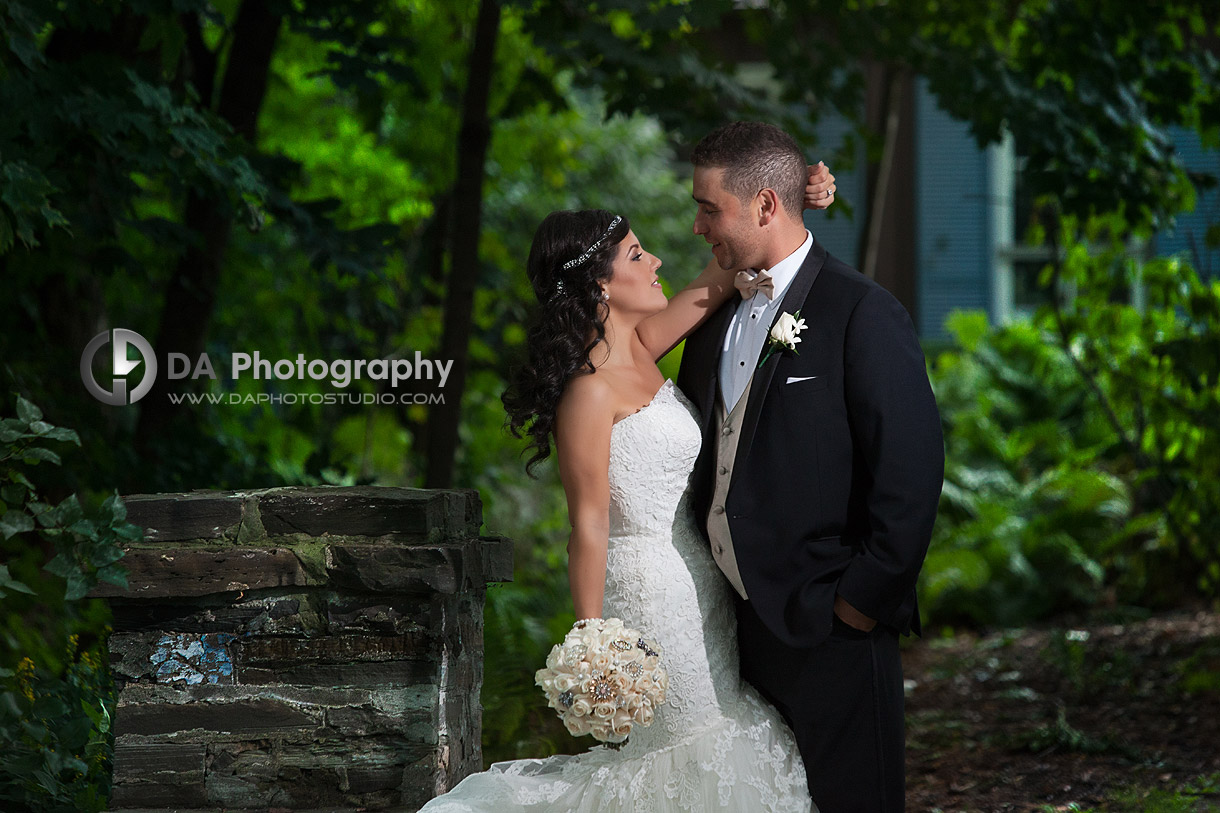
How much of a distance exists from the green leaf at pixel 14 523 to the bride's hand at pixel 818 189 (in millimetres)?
2121

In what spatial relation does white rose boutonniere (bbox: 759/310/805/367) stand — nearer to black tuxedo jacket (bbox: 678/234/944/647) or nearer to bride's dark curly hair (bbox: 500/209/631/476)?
black tuxedo jacket (bbox: 678/234/944/647)

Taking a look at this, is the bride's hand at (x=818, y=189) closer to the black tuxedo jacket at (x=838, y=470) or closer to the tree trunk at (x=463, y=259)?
the black tuxedo jacket at (x=838, y=470)

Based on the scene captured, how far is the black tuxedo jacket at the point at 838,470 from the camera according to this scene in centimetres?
254

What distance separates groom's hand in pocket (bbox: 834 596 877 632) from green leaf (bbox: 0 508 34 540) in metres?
1.98

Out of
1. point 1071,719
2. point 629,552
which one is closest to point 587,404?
point 629,552

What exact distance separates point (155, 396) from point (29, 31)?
2.39m

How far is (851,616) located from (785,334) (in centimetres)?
68

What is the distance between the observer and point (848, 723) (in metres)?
2.64

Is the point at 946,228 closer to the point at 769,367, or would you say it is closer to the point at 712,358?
the point at 712,358

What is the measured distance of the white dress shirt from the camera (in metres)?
2.76

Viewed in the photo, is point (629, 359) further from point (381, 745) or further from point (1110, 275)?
point (1110, 275)

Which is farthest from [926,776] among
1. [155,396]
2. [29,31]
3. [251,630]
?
[29,31]

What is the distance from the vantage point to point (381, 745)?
102 inches

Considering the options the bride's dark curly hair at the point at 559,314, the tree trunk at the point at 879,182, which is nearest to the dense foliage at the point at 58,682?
the bride's dark curly hair at the point at 559,314
